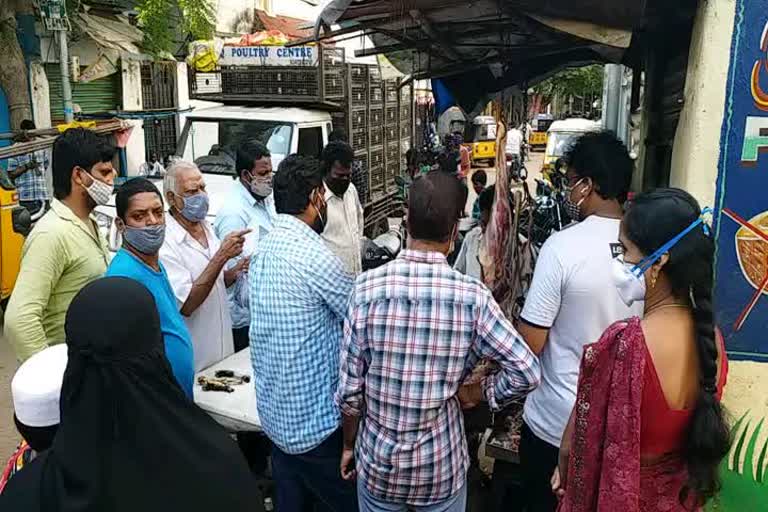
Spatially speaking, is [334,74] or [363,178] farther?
[363,178]

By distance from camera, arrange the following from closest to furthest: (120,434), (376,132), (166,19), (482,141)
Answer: (120,434)
(376,132)
(166,19)
(482,141)

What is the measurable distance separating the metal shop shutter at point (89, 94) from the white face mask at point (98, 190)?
1076cm

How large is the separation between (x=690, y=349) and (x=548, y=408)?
807mm

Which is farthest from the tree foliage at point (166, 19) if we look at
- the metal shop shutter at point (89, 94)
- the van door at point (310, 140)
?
the van door at point (310, 140)

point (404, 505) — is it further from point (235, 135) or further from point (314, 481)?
point (235, 135)

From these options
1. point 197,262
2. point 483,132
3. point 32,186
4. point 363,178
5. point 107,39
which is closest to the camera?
point 197,262

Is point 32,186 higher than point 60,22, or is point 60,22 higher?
point 60,22

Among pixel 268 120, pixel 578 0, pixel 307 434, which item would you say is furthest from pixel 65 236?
pixel 268 120

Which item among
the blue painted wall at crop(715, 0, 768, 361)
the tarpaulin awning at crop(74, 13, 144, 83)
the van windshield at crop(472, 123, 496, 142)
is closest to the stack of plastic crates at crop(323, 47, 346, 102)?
the tarpaulin awning at crop(74, 13, 144, 83)

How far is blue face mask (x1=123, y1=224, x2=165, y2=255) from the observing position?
8.78 feet

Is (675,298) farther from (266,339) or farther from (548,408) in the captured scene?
(266,339)

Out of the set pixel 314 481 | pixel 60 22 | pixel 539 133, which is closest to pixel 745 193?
pixel 314 481

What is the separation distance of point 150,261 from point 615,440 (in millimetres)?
1922

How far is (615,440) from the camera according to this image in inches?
70.4
